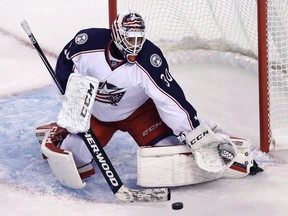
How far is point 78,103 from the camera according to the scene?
338 cm

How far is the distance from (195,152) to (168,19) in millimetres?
1346

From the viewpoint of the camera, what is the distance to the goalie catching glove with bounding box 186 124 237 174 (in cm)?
347

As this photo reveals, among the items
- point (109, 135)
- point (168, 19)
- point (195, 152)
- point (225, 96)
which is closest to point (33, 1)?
point (168, 19)

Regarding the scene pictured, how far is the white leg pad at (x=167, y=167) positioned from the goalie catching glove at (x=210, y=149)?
2.2 inches

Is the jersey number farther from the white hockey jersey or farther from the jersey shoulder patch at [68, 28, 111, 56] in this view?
the jersey shoulder patch at [68, 28, 111, 56]

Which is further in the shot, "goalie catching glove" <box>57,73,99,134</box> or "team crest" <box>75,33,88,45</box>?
"team crest" <box>75,33,88,45</box>

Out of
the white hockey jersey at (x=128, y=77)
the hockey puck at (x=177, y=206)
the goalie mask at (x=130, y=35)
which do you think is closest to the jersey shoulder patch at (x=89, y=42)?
the white hockey jersey at (x=128, y=77)

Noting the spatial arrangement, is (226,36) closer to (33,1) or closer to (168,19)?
(168,19)

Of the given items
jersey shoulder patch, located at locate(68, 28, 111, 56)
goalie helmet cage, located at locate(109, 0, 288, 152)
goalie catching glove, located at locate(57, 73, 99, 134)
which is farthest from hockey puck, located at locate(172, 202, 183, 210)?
goalie helmet cage, located at locate(109, 0, 288, 152)

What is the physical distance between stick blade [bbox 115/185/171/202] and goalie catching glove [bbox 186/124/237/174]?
0.17 meters

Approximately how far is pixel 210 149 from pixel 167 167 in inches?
6.9

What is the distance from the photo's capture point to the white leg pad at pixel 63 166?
11.4ft

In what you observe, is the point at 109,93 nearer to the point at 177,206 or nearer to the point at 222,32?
the point at 177,206

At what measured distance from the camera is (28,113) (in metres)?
4.38
